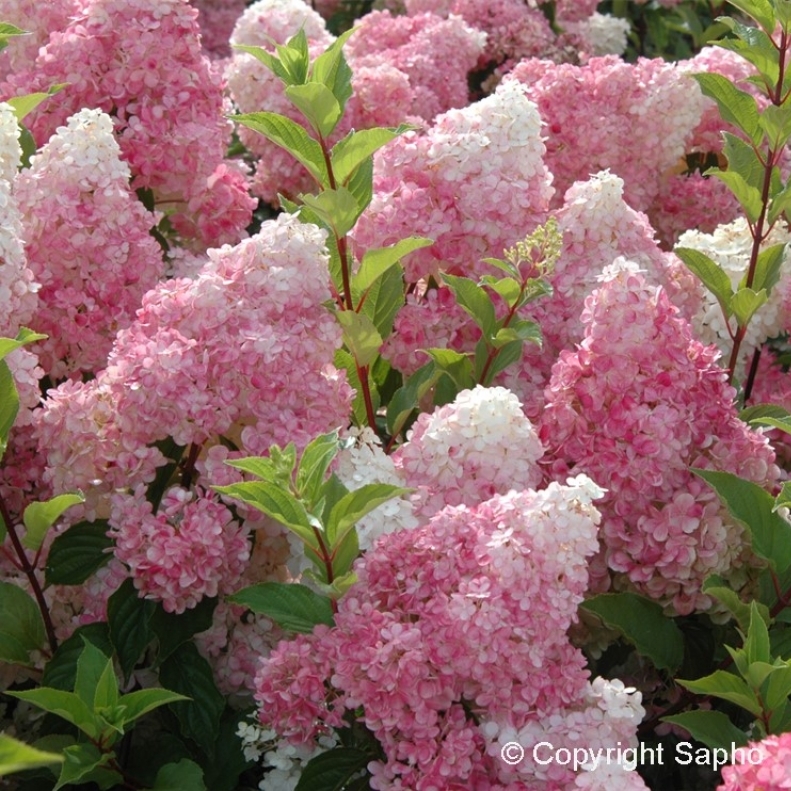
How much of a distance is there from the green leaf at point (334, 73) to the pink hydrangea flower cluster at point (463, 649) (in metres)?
0.70

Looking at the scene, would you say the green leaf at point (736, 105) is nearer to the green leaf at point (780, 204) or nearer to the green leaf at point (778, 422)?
the green leaf at point (780, 204)

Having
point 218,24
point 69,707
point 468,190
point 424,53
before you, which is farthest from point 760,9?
point 218,24

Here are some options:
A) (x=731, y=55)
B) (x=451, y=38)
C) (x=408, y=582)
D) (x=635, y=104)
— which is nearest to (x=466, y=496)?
(x=408, y=582)

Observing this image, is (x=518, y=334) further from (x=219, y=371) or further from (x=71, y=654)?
(x=71, y=654)

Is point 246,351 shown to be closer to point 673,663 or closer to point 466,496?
point 466,496

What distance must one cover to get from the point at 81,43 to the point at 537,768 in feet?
4.69

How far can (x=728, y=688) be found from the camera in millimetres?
1361

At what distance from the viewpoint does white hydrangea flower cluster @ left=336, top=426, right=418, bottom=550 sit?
151 centimetres

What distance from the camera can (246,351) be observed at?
156cm

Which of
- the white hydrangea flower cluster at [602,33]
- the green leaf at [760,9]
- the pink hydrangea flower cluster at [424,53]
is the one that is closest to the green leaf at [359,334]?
the green leaf at [760,9]

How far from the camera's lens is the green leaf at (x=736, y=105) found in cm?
187

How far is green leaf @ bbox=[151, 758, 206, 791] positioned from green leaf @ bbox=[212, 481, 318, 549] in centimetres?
33

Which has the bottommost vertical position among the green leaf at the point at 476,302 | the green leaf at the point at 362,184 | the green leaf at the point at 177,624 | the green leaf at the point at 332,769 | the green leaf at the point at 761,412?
the green leaf at the point at 332,769

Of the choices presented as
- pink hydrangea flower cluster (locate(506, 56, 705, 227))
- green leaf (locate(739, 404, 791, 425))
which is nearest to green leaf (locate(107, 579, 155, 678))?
green leaf (locate(739, 404, 791, 425))
